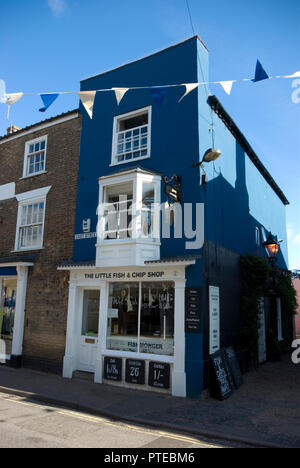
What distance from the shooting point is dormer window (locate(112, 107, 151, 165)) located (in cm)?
1077

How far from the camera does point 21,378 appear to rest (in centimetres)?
1027

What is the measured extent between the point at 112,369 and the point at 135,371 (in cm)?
75

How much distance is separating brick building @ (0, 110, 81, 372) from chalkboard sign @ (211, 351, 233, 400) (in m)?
4.83

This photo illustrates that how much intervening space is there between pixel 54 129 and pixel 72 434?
34.6 ft

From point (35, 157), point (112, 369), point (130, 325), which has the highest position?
point (35, 157)

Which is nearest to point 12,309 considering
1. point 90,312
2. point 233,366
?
point 90,312

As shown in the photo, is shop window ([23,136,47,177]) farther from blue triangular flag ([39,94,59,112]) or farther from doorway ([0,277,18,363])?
blue triangular flag ([39,94,59,112])

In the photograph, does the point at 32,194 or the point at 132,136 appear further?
the point at 32,194

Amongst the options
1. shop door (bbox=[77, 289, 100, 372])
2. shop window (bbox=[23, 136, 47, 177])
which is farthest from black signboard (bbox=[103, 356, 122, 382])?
shop window (bbox=[23, 136, 47, 177])

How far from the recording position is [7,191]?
14.2 metres

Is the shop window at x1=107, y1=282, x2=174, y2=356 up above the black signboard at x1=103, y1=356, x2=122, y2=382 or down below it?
above

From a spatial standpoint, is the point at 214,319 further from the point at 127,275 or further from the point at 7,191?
the point at 7,191

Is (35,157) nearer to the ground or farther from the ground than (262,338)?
farther from the ground
